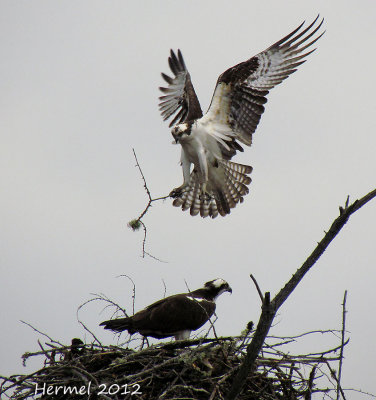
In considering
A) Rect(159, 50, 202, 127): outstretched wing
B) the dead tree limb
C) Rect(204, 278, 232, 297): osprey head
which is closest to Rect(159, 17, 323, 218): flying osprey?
Rect(159, 50, 202, 127): outstretched wing

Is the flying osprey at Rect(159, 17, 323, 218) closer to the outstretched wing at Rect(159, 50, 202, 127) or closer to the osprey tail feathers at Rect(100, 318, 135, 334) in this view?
the outstretched wing at Rect(159, 50, 202, 127)

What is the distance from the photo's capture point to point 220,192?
11.0 meters

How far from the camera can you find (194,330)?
7.95 metres

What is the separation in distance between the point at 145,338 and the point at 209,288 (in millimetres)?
1178

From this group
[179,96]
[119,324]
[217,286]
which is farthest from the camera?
[179,96]

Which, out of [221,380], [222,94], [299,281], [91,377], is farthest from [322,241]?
[222,94]

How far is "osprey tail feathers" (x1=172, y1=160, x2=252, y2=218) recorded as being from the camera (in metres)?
10.9

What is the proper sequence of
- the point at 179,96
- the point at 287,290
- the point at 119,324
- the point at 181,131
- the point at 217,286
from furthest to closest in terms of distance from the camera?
the point at 179,96 → the point at 181,131 → the point at 217,286 → the point at 119,324 → the point at 287,290

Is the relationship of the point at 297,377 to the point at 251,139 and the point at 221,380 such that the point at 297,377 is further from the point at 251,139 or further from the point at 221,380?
the point at 251,139

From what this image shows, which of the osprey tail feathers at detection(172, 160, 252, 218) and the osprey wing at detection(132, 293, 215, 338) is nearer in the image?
the osprey wing at detection(132, 293, 215, 338)

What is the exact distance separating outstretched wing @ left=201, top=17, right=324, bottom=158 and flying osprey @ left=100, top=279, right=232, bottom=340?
310 centimetres

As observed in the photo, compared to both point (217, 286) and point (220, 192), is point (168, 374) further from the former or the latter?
point (220, 192)

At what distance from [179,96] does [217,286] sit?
3.67 meters

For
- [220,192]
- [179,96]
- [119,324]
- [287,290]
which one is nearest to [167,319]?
[119,324]
